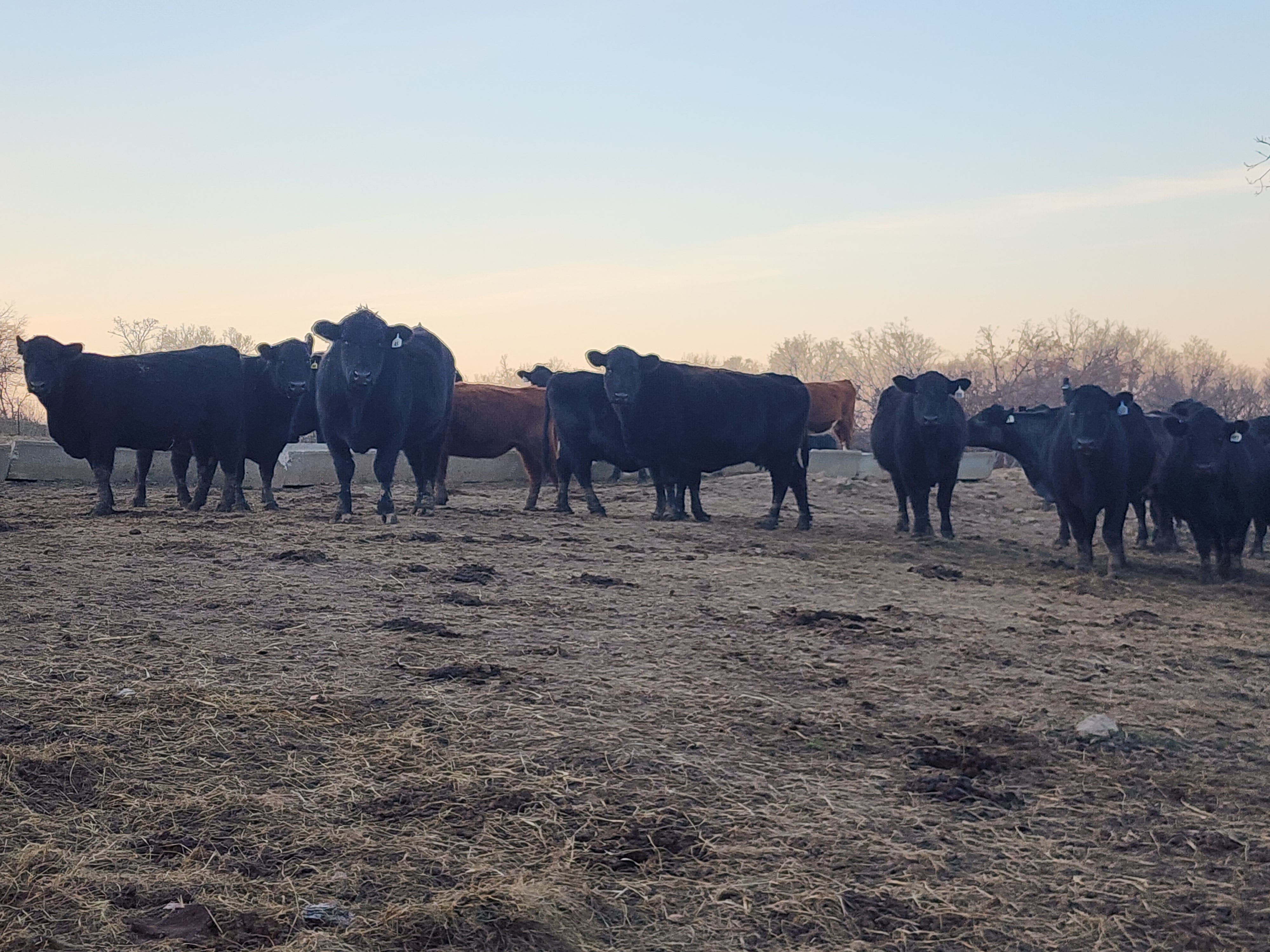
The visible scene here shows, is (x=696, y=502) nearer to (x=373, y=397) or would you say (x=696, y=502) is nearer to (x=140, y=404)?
(x=373, y=397)

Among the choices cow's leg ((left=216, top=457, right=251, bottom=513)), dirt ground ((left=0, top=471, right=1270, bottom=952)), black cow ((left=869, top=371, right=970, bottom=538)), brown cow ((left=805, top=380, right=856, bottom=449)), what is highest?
brown cow ((left=805, top=380, right=856, bottom=449))

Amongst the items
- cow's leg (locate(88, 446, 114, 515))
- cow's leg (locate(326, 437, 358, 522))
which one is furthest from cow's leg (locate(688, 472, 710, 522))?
cow's leg (locate(88, 446, 114, 515))

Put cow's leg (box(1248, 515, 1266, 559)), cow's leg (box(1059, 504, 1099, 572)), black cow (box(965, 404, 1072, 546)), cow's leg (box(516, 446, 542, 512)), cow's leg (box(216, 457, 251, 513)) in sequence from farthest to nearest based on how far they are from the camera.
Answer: black cow (box(965, 404, 1072, 546))
cow's leg (box(516, 446, 542, 512))
cow's leg (box(1248, 515, 1266, 559))
cow's leg (box(216, 457, 251, 513))
cow's leg (box(1059, 504, 1099, 572))

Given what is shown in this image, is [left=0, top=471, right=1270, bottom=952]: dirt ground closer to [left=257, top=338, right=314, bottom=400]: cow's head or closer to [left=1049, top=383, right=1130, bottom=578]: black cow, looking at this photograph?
[left=1049, top=383, right=1130, bottom=578]: black cow

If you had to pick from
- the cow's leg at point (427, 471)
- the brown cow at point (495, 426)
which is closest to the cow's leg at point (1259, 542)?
the brown cow at point (495, 426)

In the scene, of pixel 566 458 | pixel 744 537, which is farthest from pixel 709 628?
pixel 566 458

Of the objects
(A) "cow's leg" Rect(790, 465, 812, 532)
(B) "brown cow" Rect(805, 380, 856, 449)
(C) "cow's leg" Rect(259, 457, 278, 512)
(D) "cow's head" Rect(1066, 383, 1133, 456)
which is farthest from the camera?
(B) "brown cow" Rect(805, 380, 856, 449)

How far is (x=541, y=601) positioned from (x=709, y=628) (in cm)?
116

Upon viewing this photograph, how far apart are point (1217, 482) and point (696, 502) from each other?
5.58 meters

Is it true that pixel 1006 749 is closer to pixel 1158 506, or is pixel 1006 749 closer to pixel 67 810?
pixel 67 810

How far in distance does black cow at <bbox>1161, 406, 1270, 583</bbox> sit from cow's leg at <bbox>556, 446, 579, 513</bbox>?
644 centimetres

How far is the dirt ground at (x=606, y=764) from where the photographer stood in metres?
3.23

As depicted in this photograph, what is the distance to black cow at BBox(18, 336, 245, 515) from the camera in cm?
1227

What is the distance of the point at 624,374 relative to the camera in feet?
46.3
